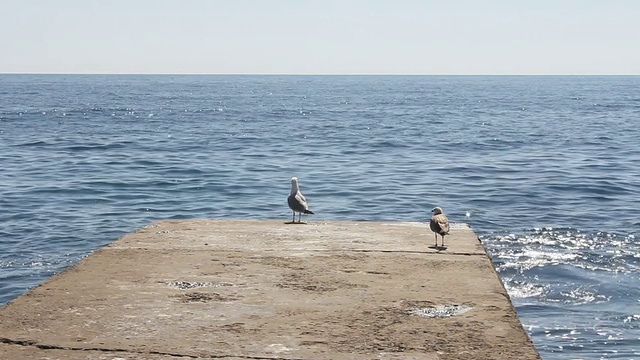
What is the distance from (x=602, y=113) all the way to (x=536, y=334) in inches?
2129

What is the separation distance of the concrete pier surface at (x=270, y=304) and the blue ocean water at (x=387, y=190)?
350cm

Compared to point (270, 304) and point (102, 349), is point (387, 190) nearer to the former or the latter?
point (270, 304)

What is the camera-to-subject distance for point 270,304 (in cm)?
569

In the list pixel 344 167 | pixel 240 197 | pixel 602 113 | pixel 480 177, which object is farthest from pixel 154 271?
pixel 602 113

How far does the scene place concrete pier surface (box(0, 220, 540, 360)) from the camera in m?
4.86

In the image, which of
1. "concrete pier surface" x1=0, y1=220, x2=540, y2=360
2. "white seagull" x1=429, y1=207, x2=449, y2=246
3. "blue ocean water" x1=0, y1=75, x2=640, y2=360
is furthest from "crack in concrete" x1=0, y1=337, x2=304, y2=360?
"blue ocean water" x1=0, y1=75, x2=640, y2=360

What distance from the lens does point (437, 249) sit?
24.3ft

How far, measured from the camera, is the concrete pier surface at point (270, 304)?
15.9 ft

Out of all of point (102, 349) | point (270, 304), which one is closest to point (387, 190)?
point (270, 304)

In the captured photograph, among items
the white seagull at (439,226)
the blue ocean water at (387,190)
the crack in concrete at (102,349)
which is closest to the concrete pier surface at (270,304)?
the crack in concrete at (102,349)

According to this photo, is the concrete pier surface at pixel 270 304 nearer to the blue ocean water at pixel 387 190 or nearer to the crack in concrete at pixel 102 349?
the crack in concrete at pixel 102 349

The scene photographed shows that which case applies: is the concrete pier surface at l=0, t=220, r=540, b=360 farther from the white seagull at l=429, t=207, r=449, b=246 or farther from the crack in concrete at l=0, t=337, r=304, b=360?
the white seagull at l=429, t=207, r=449, b=246

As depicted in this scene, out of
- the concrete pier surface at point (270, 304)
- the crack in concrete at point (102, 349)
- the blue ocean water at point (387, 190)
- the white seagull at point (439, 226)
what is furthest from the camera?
the blue ocean water at point (387, 190)

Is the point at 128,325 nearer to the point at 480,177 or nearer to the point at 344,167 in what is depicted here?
the point at 480,177
